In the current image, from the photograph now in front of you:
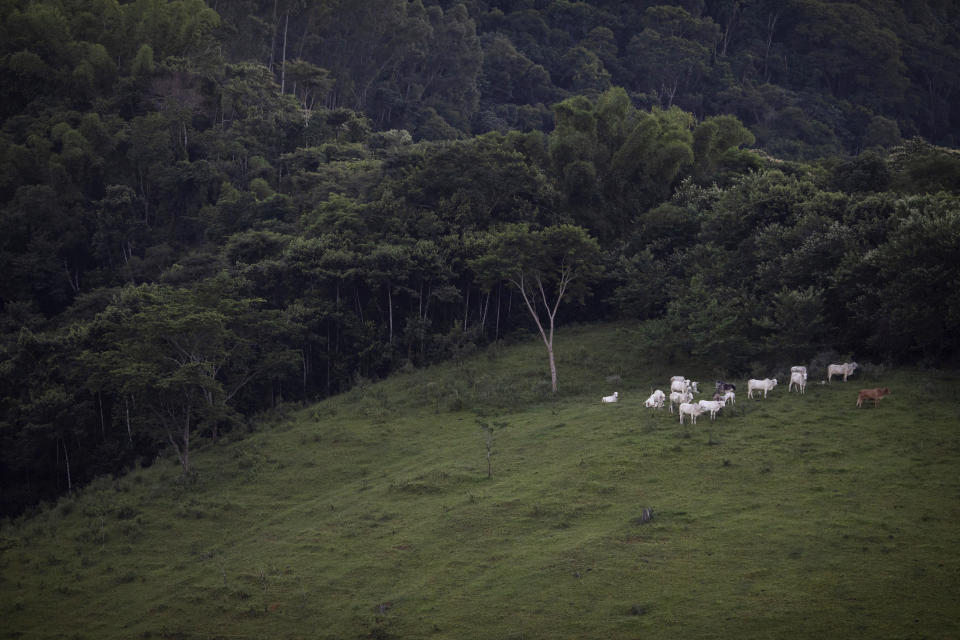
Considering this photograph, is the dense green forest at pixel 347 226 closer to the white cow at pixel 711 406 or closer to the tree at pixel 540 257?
the tree at pixel 540 257

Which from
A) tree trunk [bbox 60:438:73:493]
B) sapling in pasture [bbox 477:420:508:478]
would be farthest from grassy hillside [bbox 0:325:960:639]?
tree trunk [bbox 60:438:73:493]

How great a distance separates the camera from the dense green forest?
32875 mm

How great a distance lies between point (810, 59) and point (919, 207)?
7701cm

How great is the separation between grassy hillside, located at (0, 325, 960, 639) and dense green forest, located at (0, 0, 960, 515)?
406 centimetres

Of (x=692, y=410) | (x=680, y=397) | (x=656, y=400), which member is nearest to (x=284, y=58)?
(x=656, y=400)

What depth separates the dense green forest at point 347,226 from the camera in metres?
32.9

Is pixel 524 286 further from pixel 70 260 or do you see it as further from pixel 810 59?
pixel 810 59

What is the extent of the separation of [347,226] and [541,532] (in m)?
28.7

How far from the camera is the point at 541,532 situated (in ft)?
68.5

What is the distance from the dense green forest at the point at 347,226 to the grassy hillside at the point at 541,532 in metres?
4.06

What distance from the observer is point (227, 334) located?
34.2 meters

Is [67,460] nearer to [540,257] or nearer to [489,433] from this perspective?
[489,433]

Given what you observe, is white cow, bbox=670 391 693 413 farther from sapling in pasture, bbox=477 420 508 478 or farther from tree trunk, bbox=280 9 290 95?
tree trunk, bbox=280 9 290 95

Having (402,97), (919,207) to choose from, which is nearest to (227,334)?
(919,207)
